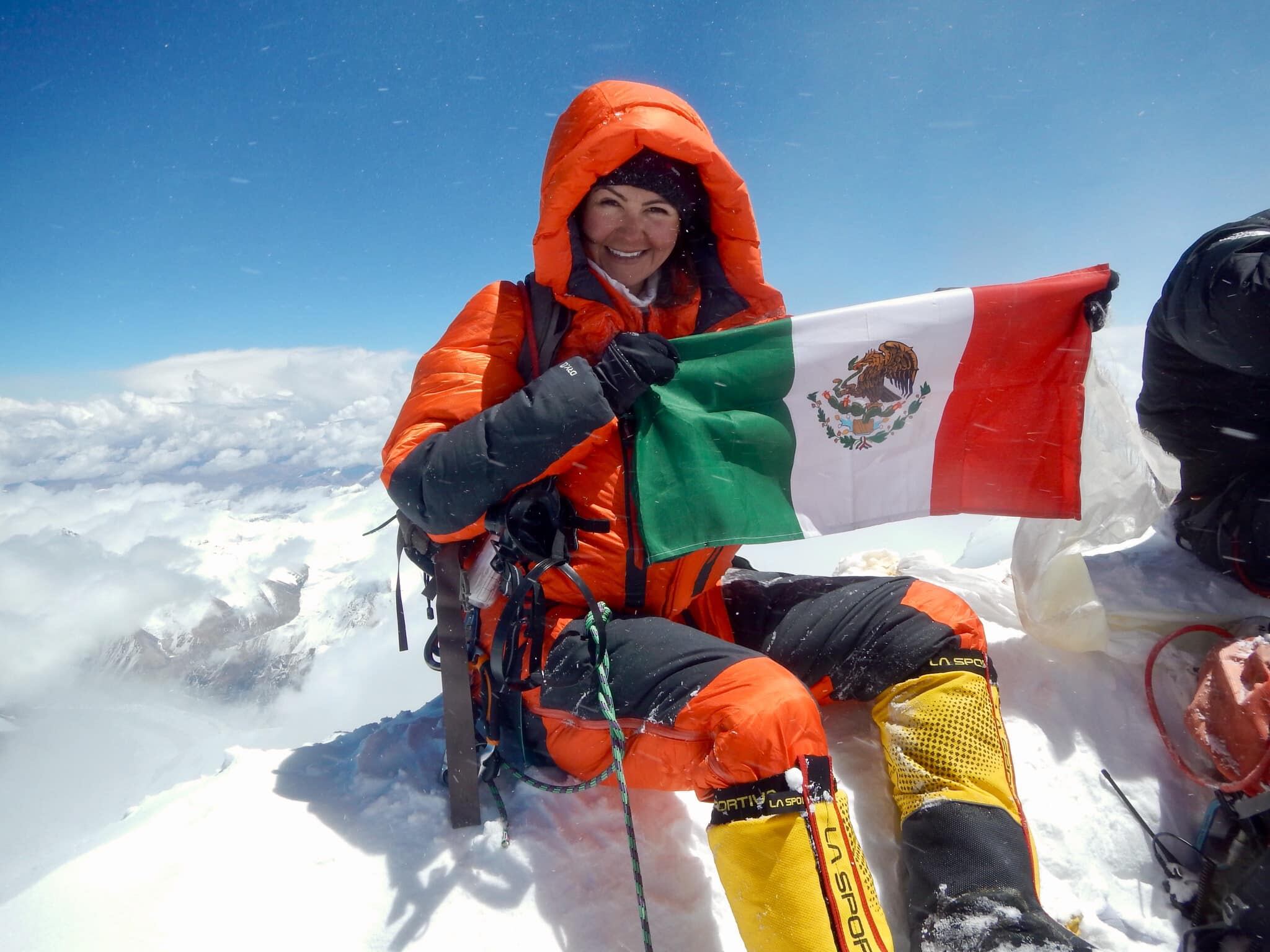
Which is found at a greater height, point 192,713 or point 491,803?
point 491,803

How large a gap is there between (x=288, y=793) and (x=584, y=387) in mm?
1983

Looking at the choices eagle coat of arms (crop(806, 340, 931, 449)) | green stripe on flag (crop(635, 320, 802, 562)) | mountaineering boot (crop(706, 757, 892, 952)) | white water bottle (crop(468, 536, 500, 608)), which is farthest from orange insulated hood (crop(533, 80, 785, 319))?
mountaineering boot (crop(706, 757, 892, 952))

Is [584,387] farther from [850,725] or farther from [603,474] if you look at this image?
[850,725]

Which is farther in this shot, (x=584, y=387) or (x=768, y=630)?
(x=768, y=630)

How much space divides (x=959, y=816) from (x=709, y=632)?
3.51 feet

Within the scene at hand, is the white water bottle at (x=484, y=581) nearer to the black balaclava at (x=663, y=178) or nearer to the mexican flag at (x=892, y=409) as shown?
the mexican flag at (x=892, y=409)

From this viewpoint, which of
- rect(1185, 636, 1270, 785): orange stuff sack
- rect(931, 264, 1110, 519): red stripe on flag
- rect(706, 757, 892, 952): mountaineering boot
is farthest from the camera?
rect(931, 264, 1110, 519): red stripe on flag

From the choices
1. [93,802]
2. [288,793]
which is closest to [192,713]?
[93,802]

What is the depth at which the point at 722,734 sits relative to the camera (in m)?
1.72

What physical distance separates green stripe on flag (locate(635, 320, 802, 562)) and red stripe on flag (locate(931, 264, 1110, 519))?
0.77 metres

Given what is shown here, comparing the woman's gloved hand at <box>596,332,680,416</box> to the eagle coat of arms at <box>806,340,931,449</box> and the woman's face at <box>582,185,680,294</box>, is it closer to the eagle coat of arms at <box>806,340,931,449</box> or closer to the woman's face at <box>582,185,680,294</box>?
the woman's face at <box>582,185,680,294</box>

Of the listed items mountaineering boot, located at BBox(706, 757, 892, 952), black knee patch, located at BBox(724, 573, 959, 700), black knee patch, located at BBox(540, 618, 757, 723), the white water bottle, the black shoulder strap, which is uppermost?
the black shoulder strap

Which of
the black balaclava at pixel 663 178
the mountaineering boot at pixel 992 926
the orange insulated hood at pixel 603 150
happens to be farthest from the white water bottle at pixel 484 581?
the mountaineering boot at pixel 992 926

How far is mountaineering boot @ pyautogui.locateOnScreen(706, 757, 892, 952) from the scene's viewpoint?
5.14 ft
